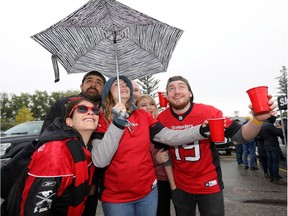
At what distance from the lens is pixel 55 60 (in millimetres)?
2416

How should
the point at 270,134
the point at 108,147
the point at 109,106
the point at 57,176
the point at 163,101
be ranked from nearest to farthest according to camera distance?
the point at 57,176, the point at 108,147, the point at 109,106, the point at 163,101, the point at 270,134

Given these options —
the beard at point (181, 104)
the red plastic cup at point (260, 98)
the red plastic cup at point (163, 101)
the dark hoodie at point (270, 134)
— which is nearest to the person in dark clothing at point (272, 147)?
the dark hoodie at point (270, 134)

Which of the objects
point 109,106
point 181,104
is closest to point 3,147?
point 109,106

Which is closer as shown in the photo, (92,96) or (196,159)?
(196,159)

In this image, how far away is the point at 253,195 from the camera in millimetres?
5516

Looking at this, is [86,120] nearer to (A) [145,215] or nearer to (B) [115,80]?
(B) [115,80]

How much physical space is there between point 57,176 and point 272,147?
7.33m

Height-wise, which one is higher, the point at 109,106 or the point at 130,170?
the point at 109,106

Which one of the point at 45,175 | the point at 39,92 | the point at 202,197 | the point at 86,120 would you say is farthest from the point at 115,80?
the point at 39,92

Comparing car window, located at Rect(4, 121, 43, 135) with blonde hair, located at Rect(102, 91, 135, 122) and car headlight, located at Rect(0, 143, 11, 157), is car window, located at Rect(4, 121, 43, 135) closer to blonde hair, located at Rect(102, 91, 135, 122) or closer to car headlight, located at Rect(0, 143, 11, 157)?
car headlight, located at Rect(0, 143, 11, 157)

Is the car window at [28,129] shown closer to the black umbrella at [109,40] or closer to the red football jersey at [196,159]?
the black umbrella at [109,40]

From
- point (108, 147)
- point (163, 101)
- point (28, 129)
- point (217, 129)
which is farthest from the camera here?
point (28, 129)

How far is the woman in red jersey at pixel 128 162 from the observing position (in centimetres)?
194

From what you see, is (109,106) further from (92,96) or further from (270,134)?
(270,134)
